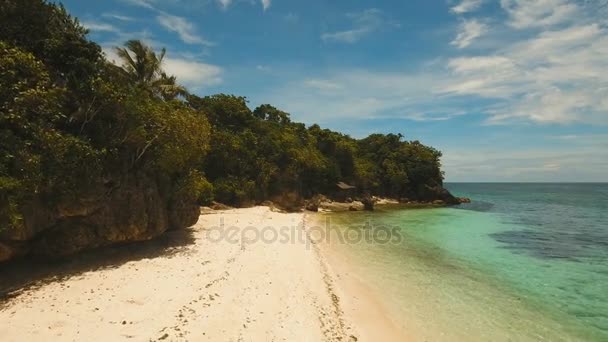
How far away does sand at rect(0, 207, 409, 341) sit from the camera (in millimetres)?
8523

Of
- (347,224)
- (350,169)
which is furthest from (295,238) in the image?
(350,169)

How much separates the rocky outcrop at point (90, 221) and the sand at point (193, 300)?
2.81 feet

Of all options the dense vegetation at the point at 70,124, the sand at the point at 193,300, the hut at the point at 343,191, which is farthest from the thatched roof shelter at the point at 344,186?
the sand at the point at 193,300

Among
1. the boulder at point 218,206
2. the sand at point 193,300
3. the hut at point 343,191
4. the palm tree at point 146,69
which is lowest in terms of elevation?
the sand at point 193,300

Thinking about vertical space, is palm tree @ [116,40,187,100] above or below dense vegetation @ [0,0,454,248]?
above

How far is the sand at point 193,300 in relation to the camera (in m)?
8.52

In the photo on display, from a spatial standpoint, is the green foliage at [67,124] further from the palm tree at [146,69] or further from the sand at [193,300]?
the palm tree at [146,69]

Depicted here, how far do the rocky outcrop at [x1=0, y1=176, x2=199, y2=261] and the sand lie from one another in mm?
857

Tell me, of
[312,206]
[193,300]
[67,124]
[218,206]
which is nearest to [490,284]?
[193,300]

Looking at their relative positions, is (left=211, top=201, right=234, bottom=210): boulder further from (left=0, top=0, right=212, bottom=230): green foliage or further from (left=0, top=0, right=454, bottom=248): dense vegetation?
(left=0, top=0, right=212, bottom=230): green foliage

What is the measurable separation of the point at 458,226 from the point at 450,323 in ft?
86.3

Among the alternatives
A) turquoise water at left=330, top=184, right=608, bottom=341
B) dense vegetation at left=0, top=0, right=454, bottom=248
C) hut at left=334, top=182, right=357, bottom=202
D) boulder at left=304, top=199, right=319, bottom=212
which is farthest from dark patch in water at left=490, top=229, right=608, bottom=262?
hut at left=334, top=182, right=357, bottom=202

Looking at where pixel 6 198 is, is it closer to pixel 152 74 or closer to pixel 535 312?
pixel 535 312

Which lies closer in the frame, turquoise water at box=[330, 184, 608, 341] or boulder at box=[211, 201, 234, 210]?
turquoise water at box=[330, 184, 608, 341]
